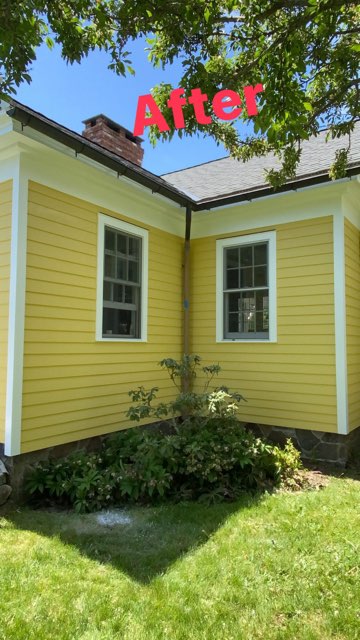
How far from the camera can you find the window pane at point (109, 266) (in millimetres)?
5508

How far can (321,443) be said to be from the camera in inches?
213

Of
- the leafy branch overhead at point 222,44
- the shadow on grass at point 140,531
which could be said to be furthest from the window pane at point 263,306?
the leafy branch overhead at point 222,44

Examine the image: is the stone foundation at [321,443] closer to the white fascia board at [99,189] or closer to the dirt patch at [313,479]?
the dirt patch at [313,479]

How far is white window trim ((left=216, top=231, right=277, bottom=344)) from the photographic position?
5.95 metres

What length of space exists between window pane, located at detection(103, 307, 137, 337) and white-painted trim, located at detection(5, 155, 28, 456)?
4.55ft

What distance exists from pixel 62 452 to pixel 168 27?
406 centimetres

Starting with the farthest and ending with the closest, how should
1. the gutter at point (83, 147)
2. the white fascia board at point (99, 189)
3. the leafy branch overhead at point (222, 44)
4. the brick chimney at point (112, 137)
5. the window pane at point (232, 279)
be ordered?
the brick chimney at point (112, 137) → the window pane at point (232, 279) → the white fascia board at point (99, 189) → the gutter at point (83, 147) → the leafy branch overhead at point (222, 44)

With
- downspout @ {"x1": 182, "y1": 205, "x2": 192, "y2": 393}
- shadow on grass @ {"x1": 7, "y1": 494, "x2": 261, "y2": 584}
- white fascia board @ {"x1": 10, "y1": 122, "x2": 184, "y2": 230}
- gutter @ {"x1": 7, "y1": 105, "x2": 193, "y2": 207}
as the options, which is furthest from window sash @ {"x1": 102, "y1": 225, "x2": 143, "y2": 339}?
shadow on grass @ {"x1": 7, "y1": 494, "x2": 261, "y2": 584}

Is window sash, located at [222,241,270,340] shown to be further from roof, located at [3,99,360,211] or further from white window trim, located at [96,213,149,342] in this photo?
white window trim, located at [96,213,149,342]

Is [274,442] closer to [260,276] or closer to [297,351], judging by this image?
[297,351]

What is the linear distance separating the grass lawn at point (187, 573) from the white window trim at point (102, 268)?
229cm

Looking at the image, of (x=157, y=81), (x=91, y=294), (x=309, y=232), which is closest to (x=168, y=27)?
(x=157, y=81)

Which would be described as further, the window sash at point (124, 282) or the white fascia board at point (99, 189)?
the window sash at point (124, 282)

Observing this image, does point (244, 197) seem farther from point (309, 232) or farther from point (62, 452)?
point (62, 452)
